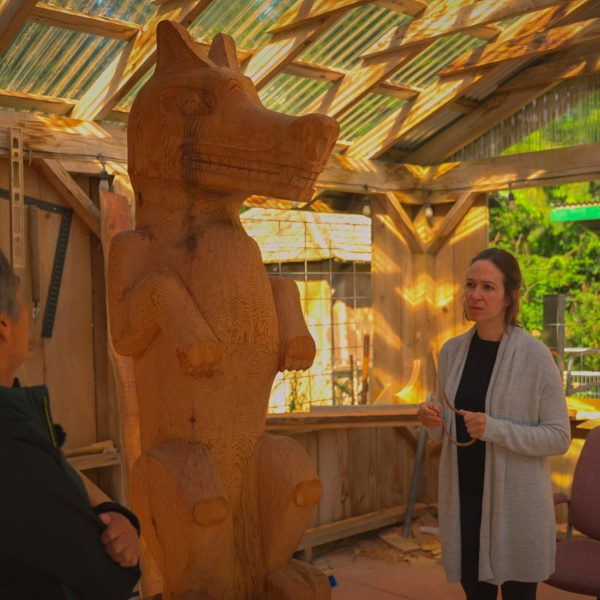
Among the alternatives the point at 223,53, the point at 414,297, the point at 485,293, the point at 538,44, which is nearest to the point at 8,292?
the point at 223,53

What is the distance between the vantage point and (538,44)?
12.9 feet

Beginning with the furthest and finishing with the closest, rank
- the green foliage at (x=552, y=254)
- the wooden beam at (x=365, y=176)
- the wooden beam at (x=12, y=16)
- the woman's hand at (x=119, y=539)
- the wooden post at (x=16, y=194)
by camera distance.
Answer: the green foliage at (x=552, y=254)
the wooden beam at (x=365, y=176)
the wooden post at (x=16, y=194)
the wooden beam at (x=12, y=16)
the woman's hand at (x=119, y=539)

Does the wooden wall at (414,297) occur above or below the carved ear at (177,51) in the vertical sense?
below

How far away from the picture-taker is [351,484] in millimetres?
4828

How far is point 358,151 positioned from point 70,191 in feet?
6.36

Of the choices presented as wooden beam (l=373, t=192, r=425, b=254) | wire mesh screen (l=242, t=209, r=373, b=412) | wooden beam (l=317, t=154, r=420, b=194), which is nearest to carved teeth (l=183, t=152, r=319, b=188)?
Result: wooden beam (l=317, t=154, r=420, b=194)

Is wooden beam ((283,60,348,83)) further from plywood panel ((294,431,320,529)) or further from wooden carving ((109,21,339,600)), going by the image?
wooden carving ((109,21,339,600))

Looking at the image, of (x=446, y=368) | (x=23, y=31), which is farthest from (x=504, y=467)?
(x=23, y=31)

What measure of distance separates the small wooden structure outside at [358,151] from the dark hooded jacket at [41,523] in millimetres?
2166

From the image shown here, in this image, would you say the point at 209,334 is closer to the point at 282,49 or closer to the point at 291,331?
the point at 291,331

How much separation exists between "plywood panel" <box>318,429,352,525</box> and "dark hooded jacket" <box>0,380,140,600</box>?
367 cm

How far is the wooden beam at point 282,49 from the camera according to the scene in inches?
135

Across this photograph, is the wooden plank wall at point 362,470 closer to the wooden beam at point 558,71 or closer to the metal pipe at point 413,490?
the metal pipe at point 413,490

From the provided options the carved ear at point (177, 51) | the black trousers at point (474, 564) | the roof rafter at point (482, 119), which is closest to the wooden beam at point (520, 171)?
the roof rafter at point (482, 119)
